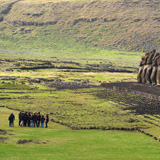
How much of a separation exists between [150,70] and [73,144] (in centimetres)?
6624

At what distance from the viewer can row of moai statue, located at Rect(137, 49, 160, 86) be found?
321 ft

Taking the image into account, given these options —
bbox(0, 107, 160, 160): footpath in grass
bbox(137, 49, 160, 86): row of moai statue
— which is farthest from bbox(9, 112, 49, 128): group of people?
bbox(137, 49, 160, 86): row of moai statue

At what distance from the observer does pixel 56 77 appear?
132 meters

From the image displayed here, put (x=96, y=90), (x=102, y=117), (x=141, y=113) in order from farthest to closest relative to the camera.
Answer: (x=96, y=90)
(x=141, y=113)
(x=102, y=117)

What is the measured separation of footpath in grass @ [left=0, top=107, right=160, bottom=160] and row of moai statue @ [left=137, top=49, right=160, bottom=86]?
170 ft

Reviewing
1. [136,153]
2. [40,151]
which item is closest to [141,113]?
[136,153]

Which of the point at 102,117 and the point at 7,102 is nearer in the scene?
the point at 102,117

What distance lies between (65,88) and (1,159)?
7370 centimetres

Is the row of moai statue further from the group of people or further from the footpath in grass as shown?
the group of people

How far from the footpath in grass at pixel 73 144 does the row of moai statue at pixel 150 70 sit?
5197 centimetres

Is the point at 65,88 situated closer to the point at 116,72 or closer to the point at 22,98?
the point at 22,98

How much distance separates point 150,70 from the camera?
101 m

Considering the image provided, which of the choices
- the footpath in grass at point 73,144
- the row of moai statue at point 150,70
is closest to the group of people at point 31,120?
the footpath in grass at point 73,144

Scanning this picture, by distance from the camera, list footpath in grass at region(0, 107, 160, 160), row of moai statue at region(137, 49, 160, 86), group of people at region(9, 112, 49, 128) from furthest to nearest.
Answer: row of moai statue at region(137, 49, 160, 86)
group of people at region(9, 112, 49, 128)
footpath in grass at region(0, 107, 160, 160)
